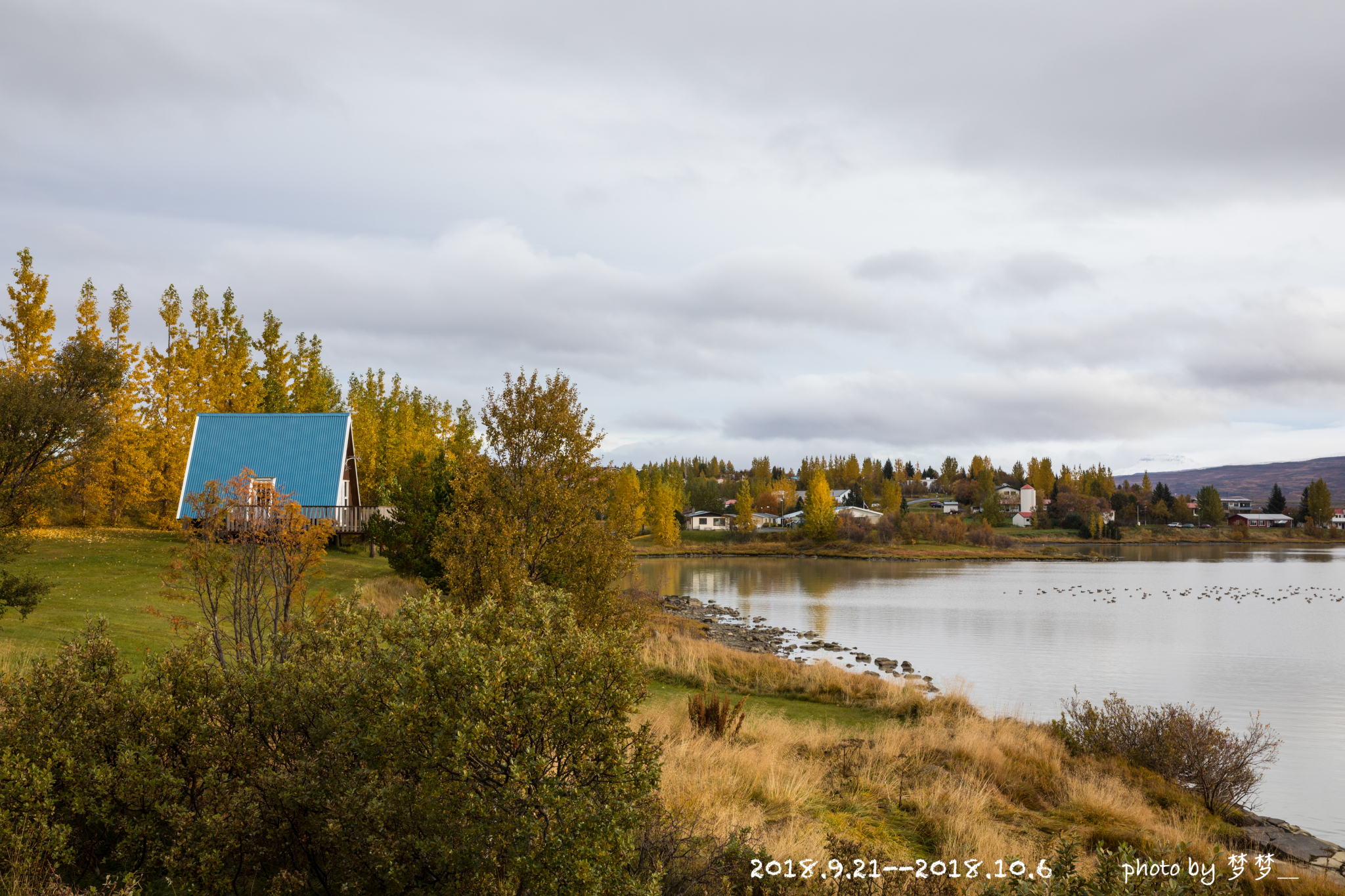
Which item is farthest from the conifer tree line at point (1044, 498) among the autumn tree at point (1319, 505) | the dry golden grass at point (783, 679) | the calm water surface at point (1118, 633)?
the dry golden grass at point (783, 679)

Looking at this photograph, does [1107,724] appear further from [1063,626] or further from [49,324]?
[49,324]

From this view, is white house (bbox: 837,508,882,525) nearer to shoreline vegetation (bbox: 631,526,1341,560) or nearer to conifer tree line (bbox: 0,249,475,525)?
shoreline vegetation (bbox: 631,526,1341,560)

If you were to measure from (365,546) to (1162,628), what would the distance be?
1476 inches

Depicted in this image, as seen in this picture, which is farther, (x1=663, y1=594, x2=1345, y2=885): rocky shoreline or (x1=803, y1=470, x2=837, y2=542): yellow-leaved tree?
(x1=803, y1=470, x2=837, y2=542): yellow-leaved tree

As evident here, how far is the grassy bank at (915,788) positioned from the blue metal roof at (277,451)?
82.3 feet

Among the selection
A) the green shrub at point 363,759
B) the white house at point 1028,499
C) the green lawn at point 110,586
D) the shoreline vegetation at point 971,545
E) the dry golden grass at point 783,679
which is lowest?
the shoreline vegetation at point 971,545

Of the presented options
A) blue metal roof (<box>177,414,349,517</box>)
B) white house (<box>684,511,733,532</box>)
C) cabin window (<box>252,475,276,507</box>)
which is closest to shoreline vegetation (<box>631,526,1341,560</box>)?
white house (<box>684,511,733,532</box>)

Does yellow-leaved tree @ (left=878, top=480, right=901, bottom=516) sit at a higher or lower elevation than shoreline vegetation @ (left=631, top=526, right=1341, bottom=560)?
higher

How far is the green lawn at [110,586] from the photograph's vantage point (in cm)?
1495

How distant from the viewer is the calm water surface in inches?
794

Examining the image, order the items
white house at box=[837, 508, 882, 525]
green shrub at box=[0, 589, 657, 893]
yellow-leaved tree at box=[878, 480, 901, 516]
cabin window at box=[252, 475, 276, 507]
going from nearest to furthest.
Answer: green shrub at box=[0, 589, 657, 893]
cabin window at box=[252, 475, 276, 507]
white house at box=[837, 508, 882, 525]
yellow-leaved tree at box=[878, 480, 901, 516]

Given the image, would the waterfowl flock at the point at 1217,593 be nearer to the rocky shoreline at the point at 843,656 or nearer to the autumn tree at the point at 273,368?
the rocky shoreline at the point at 843,656

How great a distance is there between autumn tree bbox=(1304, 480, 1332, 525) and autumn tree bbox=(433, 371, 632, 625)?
518 ft

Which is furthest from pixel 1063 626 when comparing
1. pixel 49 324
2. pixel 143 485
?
pixel 49 324
